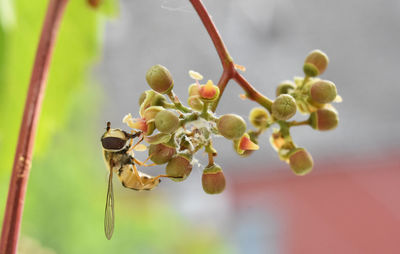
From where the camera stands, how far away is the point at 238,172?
9.85m

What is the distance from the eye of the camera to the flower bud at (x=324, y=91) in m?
0.68

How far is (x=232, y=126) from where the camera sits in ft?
1.91

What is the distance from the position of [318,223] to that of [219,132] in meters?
8.45

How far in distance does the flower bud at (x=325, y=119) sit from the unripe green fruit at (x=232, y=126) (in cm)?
18

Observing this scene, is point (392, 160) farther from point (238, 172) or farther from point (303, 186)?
point (238, 172)

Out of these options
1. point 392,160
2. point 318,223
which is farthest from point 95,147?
point 392,160

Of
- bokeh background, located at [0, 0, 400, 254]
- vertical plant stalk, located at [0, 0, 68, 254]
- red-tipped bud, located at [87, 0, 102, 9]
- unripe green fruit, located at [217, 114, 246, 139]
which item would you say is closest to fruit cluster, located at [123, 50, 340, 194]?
unripe green fruit, located at [217, 114, 246, 139]

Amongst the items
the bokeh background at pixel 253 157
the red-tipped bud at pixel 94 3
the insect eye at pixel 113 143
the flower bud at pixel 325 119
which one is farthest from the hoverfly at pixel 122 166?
the bokeh background at pixel 253 157

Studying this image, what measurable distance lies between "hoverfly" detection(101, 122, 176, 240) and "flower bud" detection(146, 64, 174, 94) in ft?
0.61

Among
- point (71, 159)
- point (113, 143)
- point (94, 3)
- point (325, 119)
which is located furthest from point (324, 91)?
point (71, 159)

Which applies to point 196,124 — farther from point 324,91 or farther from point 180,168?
point 324,91

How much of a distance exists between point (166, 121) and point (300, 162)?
0.66 ft

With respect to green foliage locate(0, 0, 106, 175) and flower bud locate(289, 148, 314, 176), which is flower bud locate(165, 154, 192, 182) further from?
green foliage locate(0, 0, 106, 175)

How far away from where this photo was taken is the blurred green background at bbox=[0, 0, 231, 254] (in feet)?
3.89
